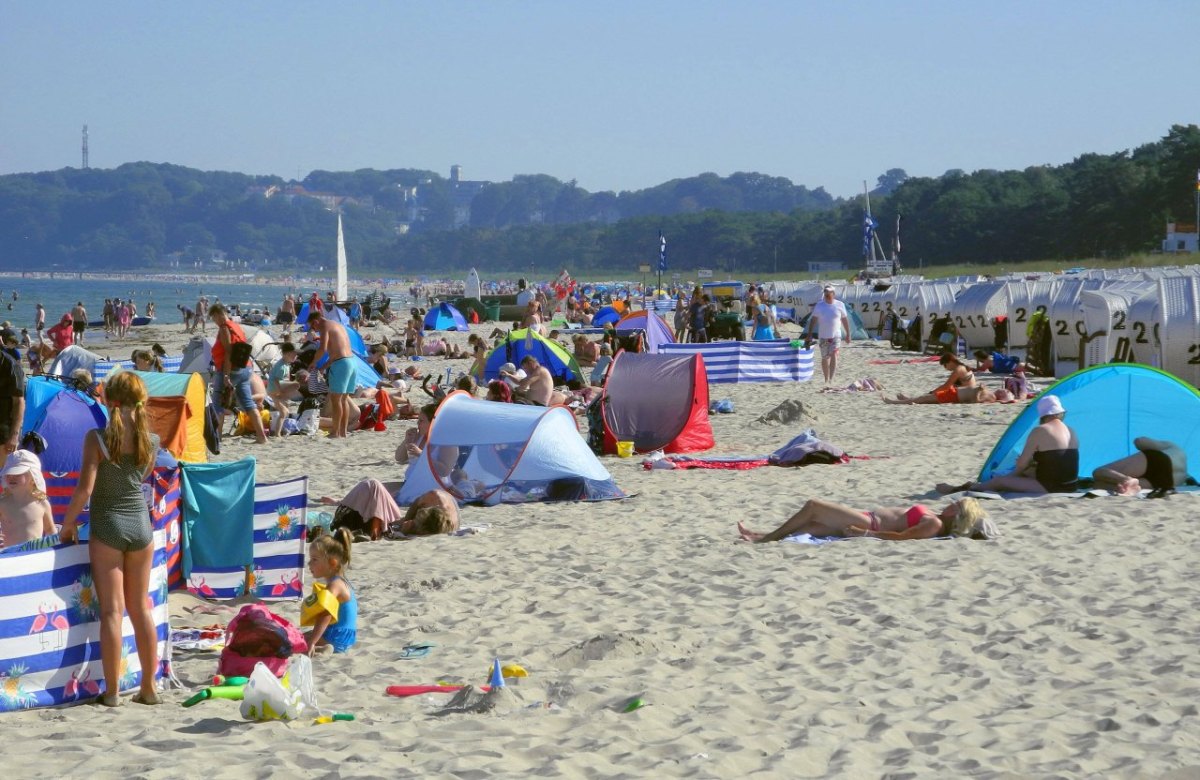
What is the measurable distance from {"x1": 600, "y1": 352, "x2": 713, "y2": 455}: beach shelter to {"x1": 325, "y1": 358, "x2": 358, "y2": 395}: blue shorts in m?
2.59

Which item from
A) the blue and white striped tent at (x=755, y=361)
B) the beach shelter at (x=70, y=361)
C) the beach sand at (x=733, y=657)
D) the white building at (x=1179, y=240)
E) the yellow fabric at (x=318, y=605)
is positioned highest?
the white building at (x=1179, y=240)

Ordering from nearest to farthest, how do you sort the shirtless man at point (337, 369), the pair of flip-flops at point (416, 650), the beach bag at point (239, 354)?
1. the pair of flip-flops at point (416, 650)
2. the beach bag at point (239, 354)
3. the shirtless man at point (337, 369)

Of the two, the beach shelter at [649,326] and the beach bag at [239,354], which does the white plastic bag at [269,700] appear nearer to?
the beach bag at [239,354]

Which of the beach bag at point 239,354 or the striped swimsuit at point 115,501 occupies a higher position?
the beach bag at point 239,354

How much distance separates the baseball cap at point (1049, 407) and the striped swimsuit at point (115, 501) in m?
6.28

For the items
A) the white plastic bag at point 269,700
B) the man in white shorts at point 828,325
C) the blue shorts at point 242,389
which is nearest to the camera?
the white plastic bag at point 269,700

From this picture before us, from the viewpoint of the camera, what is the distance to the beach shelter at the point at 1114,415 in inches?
386

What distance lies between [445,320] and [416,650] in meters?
33.5

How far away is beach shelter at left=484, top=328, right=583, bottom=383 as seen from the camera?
1812cm

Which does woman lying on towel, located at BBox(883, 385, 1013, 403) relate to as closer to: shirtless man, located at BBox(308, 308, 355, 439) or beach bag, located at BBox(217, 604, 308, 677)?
shirtless man, located at BBox(308, 308, 355, 439)

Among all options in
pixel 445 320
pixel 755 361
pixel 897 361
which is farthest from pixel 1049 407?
pixel 445 320

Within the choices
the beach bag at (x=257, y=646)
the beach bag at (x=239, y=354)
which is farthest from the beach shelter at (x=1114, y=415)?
the beach bag at (x=239, y=354)

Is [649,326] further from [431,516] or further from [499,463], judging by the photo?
[431,516]

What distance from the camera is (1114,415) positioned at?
33.1ft
